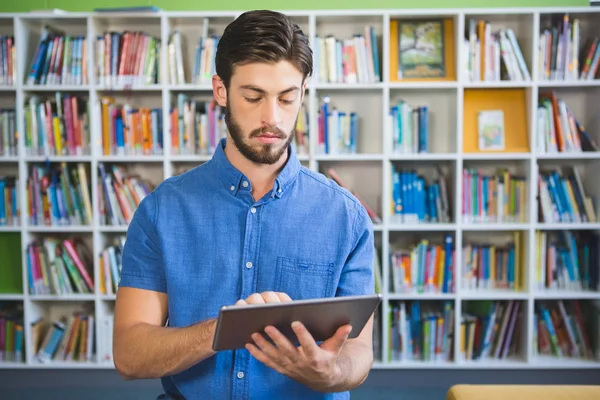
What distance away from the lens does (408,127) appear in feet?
11.7

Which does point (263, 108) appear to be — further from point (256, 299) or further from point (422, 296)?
point (422, 296)

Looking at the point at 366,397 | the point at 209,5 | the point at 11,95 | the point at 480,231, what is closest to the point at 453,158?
the point at 480,231

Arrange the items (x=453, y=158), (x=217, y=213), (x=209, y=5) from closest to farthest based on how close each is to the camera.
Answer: (x=217, y=213) < (x=453, y=158) < (x=209, y=5)

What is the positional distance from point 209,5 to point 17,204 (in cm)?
158

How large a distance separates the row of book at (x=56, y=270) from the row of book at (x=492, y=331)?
213 centimetres

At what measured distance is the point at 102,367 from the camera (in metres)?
3.61

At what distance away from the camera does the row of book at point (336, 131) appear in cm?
354

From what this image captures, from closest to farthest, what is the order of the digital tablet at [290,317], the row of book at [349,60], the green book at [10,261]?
the digital tablet at [290,317]
the row of book at [349,60]
the green book at [10,261]

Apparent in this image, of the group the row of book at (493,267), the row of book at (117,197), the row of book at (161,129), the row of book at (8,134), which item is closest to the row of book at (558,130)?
the row of book at (161,129)

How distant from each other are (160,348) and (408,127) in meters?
2.46

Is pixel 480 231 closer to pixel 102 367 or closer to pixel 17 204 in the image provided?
pixel 102 367

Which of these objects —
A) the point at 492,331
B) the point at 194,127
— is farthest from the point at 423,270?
the point at 194,127

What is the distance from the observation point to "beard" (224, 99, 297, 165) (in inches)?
56.8

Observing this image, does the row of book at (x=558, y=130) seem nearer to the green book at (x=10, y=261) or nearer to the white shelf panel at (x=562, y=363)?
the white shelf panel at (x=562, y=363)
